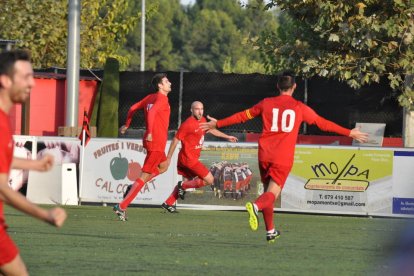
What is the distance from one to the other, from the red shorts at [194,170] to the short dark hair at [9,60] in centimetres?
1403

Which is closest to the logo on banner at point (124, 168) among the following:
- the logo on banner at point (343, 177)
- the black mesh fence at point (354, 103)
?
the logo on banner at point (343, 177)

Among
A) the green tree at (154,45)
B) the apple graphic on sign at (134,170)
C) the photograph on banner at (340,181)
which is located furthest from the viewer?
the green tree at (154,45)

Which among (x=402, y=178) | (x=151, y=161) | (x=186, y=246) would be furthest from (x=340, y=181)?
(x=186, y=246)

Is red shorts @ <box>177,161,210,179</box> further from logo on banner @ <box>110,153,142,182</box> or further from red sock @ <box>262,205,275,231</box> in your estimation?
red sock @ <box>262,205,275,231</box>

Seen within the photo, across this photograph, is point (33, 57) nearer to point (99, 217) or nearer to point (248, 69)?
point (99, 217)

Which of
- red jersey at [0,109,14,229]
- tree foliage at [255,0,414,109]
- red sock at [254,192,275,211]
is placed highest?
tree foliage at [255,0,414,109]

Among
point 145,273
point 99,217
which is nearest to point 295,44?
point 99,217

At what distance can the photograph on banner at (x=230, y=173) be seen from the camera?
75.5 ft

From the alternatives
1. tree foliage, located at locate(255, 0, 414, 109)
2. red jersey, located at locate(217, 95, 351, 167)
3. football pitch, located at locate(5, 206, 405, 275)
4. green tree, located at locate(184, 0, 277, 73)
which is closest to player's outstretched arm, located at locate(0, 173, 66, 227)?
football pitch, located at locate(5, 206, 405, 275)

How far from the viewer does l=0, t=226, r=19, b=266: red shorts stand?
6.92m

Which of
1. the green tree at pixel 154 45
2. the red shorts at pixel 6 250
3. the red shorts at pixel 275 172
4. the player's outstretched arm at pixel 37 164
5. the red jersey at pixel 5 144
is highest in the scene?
the green tree at pixel 154 45

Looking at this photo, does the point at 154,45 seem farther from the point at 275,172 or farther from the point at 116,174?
the point at 275,172

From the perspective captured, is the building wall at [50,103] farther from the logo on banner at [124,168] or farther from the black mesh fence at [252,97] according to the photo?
the logo on banner at [124,168]

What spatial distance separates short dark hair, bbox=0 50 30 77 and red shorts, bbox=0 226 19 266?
84 cm
